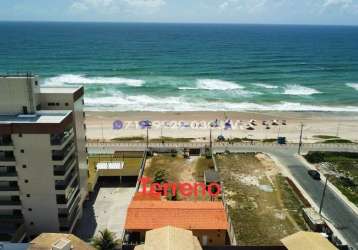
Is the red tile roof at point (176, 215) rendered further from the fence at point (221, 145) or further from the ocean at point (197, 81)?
the ocean at point (197, 81)

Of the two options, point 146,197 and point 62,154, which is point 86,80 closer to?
point 146,197

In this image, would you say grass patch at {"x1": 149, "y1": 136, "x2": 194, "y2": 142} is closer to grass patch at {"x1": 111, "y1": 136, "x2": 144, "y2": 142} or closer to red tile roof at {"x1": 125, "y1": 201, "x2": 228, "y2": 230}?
grass patch at {"x1": 111, "y1": 136, "x2": 144, "y2": 142}

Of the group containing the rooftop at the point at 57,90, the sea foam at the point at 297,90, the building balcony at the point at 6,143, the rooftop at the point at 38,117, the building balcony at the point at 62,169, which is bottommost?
the sea foam at the point at 297,90

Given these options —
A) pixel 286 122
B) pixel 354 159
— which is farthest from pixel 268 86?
pixel 354 159

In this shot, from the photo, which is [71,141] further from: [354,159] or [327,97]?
[327,97]

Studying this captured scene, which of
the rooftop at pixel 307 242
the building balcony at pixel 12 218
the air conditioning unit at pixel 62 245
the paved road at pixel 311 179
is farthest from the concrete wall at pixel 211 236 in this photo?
the paved road at pixel 311 179

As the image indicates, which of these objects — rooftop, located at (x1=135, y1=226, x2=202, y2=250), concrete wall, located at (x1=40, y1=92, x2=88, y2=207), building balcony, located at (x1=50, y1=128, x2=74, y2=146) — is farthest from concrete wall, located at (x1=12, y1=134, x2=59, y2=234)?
rooftop, located at (x1=135, y1=226, x2=202, y2=250)

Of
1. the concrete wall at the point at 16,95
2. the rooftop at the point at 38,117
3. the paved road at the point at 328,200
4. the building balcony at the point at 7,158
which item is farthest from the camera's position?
the paved road at the point at 328,200
